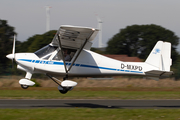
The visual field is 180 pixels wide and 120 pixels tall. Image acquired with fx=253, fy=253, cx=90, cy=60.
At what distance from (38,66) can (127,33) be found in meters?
52.4

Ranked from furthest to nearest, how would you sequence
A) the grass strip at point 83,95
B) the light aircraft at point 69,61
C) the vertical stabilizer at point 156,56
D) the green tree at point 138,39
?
the green tree at point 138,39
the grass strip at point 83,95
the vertical stabilizer at point 156,56
the light aircraft at point 69,61

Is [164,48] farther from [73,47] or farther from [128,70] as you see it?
[73,47]

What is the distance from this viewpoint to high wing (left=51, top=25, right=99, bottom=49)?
946 cm

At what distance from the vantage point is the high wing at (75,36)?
9.46m

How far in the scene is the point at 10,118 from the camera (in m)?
7.95

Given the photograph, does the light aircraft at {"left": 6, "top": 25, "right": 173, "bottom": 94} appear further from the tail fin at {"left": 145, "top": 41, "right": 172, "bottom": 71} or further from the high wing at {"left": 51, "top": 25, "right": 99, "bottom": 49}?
the tail fin at {"left": 145, "top": 41, "right": 172, "bottom": 71}

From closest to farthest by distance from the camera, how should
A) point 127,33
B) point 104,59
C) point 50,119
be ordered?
point 50,119
point 104,59
point 127,33

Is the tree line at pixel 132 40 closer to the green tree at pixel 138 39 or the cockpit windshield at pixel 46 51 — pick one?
the green tree at pixel 138 39

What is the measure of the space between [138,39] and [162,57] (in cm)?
4667

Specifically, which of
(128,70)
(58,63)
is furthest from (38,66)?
(128,70)

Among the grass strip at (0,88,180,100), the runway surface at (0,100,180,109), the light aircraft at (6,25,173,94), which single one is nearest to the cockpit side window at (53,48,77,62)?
the light aircraft at (6,25,173,94)

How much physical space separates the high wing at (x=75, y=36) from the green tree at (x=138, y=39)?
42590 millimetres

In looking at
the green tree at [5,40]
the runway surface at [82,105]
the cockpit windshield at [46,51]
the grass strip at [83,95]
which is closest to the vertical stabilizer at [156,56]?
the runway surface at [82,105]

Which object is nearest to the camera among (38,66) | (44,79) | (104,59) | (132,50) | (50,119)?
(50,119)
